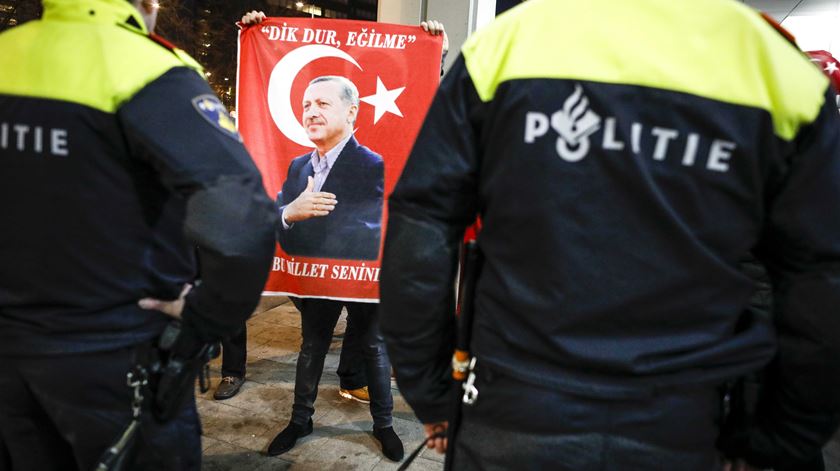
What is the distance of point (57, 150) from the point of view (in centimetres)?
136

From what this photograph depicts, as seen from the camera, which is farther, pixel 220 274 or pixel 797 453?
pixel 220 274

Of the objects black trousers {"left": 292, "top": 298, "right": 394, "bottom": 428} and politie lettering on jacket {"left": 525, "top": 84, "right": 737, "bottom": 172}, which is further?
black trousers {"left": 292, "top": 298, "right": 394, "bottom": 428}

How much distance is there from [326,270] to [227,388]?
→ 1198 millimetres

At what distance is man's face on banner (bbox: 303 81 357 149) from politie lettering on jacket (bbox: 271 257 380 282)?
67 centimetres

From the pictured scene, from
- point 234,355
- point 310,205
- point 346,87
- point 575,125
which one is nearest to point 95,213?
point 575,125

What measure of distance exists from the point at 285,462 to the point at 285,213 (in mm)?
1315

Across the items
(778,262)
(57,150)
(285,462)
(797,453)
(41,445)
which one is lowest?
(285,462)

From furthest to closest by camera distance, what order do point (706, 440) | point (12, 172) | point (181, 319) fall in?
point (181, 319), point (12, 172), point (706, 440)

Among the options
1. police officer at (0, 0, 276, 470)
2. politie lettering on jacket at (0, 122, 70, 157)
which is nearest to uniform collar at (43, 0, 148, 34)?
police officer at (0, 0, 276, 470)

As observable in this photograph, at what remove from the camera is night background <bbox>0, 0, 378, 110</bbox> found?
28.0ft

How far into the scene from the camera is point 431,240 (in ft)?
4.17

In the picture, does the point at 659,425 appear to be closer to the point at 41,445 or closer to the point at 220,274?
the point at 220,274

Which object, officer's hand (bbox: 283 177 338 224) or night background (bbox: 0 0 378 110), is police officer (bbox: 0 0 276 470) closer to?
officer's hand (bbox: 283 177 338 224)

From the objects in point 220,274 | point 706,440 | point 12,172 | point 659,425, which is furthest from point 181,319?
point 706,440
